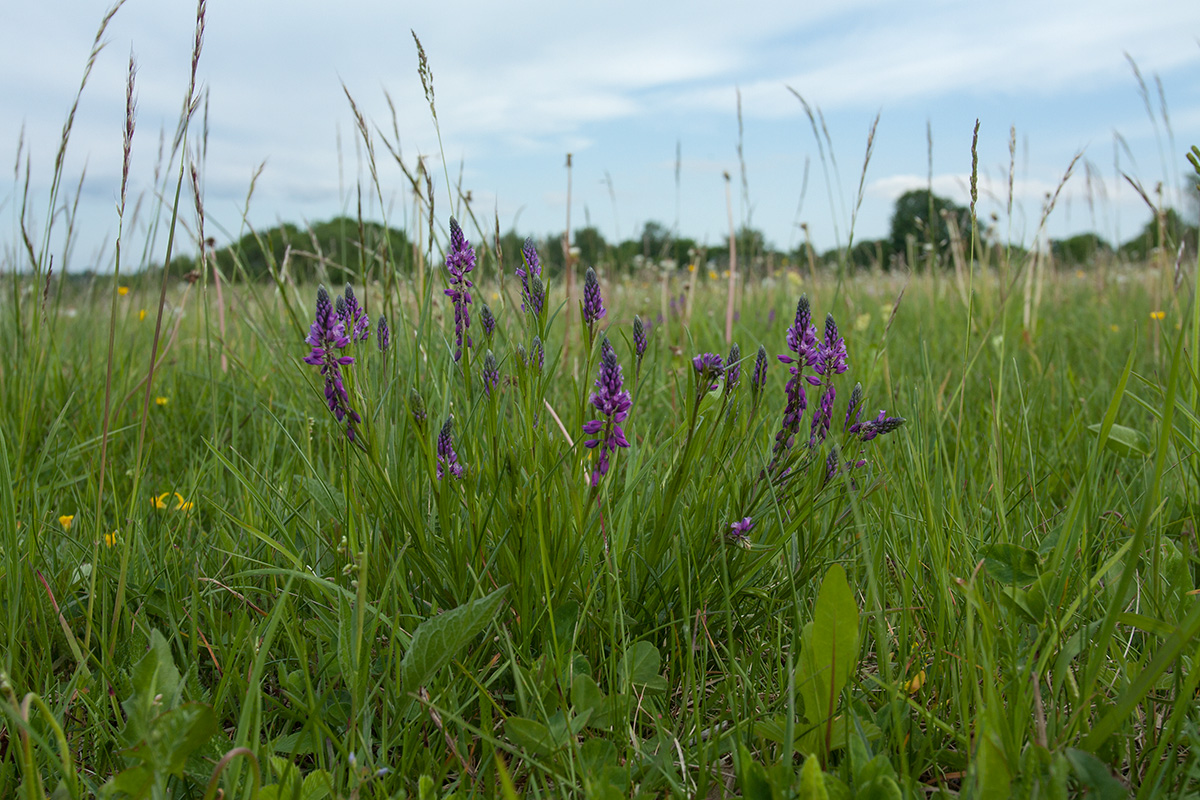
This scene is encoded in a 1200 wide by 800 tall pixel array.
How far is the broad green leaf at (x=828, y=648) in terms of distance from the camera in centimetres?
100

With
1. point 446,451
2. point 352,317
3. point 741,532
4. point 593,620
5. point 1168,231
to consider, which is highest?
point 1168,231

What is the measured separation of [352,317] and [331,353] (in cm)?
8

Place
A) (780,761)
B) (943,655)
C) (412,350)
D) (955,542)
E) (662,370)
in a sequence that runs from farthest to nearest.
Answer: (662,370)
(412,350)
(955,542)
(943,655)
(780,761)

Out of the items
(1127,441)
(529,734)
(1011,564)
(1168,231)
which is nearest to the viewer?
(529,734)

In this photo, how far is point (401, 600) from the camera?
1229 mm

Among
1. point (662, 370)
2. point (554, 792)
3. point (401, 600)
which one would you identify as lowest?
point (554, 792)

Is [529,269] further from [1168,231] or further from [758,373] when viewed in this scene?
[1168,231]

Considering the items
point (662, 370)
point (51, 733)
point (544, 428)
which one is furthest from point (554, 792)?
point (662, 370)

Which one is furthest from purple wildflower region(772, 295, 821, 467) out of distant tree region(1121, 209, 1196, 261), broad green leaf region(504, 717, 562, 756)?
distant tree region(1121, 209, 1196, 261)

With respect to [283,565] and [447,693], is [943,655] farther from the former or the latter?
[283,565]

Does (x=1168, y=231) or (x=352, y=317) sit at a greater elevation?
(x=1168, y=231)

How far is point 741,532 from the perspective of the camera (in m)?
1.23

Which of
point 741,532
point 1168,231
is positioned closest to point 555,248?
point 1168,231

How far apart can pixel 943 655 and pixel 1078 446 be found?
1.22 metres
